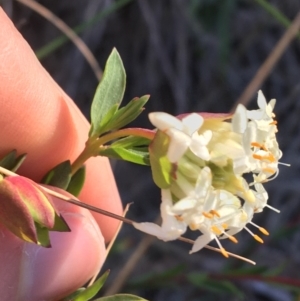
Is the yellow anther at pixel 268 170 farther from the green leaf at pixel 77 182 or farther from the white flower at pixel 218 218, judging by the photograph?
the green leaf at pixel 77 182

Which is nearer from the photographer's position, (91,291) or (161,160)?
(161,160)

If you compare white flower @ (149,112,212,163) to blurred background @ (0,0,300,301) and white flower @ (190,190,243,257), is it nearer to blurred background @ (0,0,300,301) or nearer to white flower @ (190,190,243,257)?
white flower @ (190,190,243,257)

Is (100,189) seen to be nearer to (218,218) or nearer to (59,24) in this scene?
(59,24)

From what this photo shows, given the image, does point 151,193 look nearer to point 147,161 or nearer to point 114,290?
point 114,290

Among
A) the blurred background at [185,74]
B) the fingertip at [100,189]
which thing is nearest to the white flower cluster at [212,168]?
the fingertip at [100,189]

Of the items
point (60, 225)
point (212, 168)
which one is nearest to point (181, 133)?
point (212, 168)

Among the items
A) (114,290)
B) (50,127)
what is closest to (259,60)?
(114,290)
